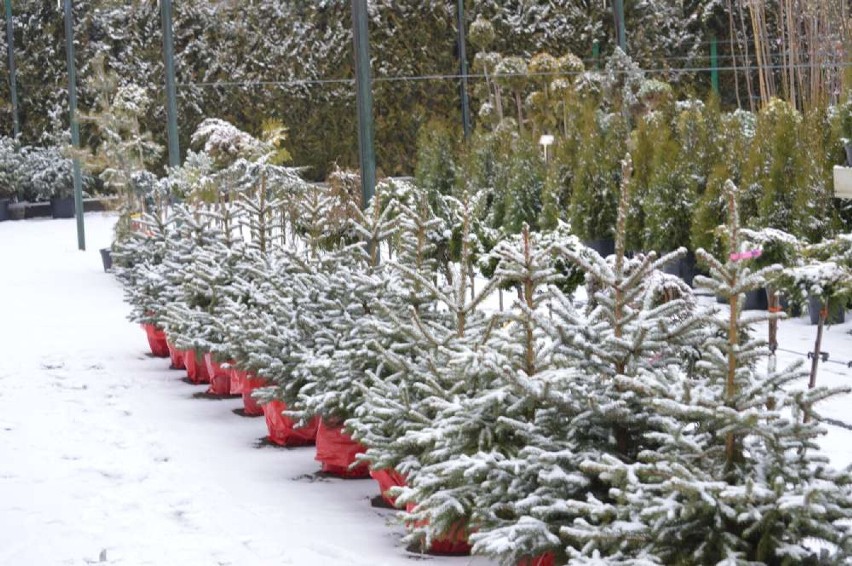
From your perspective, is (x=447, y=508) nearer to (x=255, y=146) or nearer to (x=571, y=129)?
(x=571, y=129)

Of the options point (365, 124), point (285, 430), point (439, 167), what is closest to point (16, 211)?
point (439, 167)

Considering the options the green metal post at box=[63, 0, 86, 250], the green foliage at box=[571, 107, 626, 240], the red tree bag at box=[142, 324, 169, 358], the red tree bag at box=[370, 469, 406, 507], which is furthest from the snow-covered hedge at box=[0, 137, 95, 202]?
the red tree bag at box=[370, 469, 406, 507]

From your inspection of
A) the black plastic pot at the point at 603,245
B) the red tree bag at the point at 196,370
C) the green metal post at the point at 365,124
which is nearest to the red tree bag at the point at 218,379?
the red tree bag at the point at 196,370

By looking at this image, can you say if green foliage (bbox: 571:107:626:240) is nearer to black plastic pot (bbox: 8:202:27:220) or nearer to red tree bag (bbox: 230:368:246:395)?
red tree bag (bbox: 230:368:246:395)

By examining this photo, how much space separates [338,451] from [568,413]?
6.89 feet

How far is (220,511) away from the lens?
5.33 metres

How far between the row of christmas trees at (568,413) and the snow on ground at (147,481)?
0.89 feet

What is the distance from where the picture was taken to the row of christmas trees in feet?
10.6

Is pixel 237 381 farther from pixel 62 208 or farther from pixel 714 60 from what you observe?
pixel 62 208

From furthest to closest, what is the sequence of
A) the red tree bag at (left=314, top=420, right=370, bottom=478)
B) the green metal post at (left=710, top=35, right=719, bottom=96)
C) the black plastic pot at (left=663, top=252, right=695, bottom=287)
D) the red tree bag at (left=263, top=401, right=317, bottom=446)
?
the green metal post at (left=710, top=35, right=719, bottom=96) < the black plastic pot at (left=663, top=252, right=695, bottom=287) < the red tree bag at (left=263, top=401, right=317, bottom=446) < the red tree bag at (left=314, top=420, right=370, bottom=478)

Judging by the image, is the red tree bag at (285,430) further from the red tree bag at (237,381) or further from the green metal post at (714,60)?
the green metal post at (714,60)

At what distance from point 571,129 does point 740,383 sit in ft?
28.1

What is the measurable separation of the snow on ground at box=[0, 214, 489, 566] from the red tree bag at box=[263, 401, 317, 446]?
0.22 feet

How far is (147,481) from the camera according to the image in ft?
19.2
